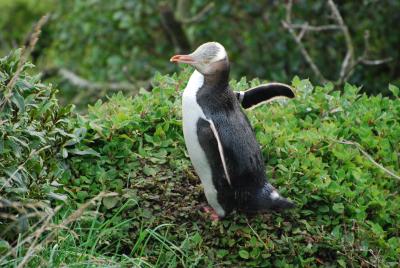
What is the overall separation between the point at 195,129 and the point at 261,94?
0.61 m

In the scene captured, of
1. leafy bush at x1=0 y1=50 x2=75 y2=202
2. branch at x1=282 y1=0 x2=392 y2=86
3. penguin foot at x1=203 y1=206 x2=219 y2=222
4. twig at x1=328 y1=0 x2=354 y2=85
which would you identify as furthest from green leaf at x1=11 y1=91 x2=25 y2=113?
twig at x1=328 y1=0 x2=354 y2=85

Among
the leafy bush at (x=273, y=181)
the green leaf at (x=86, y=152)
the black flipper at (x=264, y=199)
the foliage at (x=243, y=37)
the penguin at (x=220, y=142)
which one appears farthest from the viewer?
the foliage at (x=243, y=37)

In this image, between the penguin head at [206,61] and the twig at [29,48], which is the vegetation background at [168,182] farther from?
the penguin head at [206,61]

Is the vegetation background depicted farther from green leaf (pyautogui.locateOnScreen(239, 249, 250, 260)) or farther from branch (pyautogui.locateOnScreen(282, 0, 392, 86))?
branch (pyautogui.locateOnScreen(282, 0, 392, 86))

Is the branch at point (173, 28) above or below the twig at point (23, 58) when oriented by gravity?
below

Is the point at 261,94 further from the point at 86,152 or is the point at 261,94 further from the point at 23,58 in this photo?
the point at 23,58

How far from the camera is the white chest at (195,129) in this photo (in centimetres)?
438

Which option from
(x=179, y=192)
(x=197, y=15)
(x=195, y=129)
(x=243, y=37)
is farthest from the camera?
(x=243, y=37)

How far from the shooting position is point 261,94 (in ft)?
15.9

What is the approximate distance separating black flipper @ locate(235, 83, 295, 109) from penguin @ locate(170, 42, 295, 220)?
9.3 inches

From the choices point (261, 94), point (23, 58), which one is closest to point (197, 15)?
point (261, 94)

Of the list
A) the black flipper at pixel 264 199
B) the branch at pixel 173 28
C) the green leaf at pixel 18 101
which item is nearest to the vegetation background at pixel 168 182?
the green leaf at pixel 18 101

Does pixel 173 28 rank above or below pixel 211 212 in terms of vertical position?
below

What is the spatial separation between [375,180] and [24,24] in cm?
721
